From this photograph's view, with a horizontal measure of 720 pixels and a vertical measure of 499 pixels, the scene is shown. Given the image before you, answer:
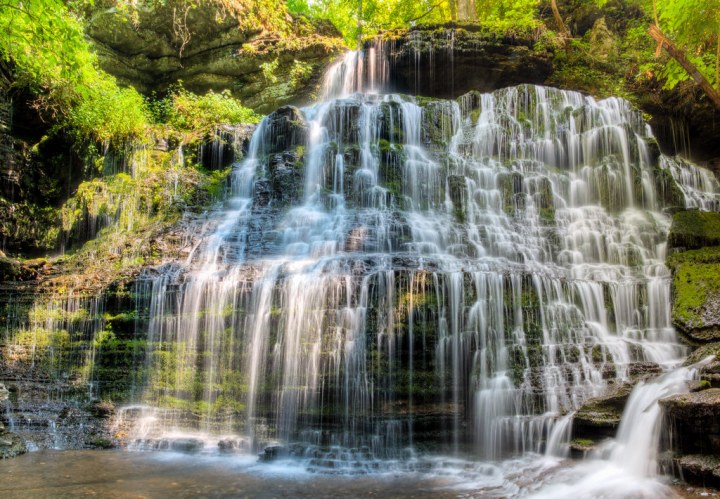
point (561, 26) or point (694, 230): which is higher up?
point (561, 26)

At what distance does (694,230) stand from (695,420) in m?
6.33

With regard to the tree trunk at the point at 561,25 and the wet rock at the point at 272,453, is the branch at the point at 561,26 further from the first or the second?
the wet rock at the point at 272,453

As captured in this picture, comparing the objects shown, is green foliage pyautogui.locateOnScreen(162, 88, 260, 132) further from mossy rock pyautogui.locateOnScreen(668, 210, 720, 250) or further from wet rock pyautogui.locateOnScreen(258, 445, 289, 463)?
mossy rock pyautogui.locateOnScreen(668, 210, 720, 250)

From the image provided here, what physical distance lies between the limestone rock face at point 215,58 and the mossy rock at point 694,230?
13.4 meters

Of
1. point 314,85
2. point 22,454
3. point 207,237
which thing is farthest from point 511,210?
point 22,454

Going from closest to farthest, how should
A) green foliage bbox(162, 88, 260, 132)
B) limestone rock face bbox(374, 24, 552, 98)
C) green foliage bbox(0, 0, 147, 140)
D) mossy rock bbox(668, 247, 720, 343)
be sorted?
mossy rock bbox(668, 247, 720, 343)
green foliage bbox(0, 0, 147, 140)
green foliage bbox(162, 88, 260, 132)
limestone rock face bbox(374, 24, 552, 98)

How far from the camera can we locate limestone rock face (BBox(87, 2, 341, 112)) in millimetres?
18469

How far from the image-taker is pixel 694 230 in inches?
413

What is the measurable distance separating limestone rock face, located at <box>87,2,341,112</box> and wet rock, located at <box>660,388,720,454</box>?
16.6 meters

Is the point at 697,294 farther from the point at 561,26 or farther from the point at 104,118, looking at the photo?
the point at 104,118

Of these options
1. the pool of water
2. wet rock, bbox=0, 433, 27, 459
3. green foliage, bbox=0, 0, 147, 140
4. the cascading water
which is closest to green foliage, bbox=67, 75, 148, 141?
green foliage, bbox=0, 0, 147, 140

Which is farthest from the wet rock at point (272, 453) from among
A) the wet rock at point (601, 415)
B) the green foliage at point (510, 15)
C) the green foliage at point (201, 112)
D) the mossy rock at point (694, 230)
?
the green foliage at point (510, 15)

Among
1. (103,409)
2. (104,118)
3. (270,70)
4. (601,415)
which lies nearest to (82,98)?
(104,118)

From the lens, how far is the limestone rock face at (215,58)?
18469 mm
